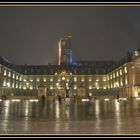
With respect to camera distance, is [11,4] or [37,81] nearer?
[11,4]

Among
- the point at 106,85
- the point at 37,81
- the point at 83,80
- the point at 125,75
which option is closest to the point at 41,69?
the point at 37,81

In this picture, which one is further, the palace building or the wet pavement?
the palace building

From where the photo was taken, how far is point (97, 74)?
110750 millimetres

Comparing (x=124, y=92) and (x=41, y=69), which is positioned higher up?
(x=41, y=69)

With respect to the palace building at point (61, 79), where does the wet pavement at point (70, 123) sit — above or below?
below

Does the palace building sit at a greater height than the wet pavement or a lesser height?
greater

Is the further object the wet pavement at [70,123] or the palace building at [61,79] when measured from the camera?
the palace building at [61,79]

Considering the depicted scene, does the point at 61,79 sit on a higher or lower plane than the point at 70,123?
higher

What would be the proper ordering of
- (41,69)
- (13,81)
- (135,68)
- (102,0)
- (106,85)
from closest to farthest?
1. (102,0)
2. (135,68)
3. (13,81)
4. (106,85)
5. (41,69)

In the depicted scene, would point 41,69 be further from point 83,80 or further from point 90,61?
point 90,61

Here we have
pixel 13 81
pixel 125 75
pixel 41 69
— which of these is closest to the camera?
pixel 125 75

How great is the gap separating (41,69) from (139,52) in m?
53.2

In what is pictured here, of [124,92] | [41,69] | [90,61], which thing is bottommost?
[124,92]

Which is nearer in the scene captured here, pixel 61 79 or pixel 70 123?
pixel 70 123
